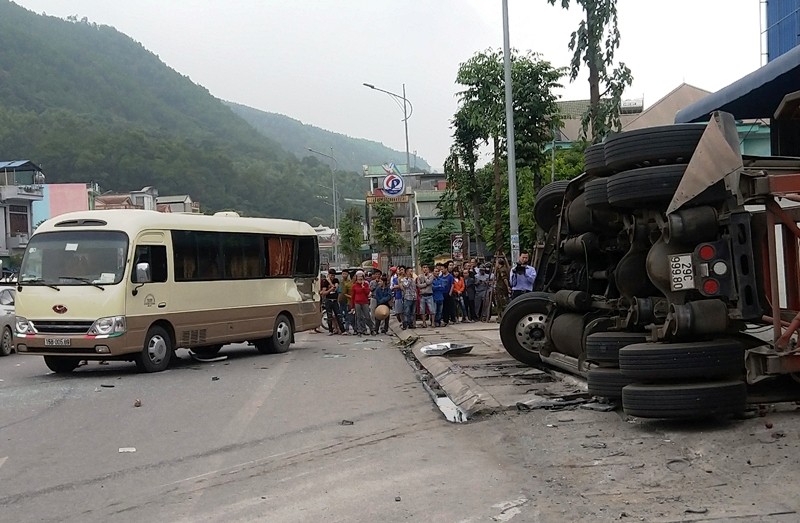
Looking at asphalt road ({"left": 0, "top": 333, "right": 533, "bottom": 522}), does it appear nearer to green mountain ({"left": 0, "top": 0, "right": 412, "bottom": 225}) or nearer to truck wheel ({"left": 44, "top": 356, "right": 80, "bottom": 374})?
truck wheel ({"left": 44, "top": 356, "right": 80, "bottom": 374})

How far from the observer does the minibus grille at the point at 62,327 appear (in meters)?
14.8

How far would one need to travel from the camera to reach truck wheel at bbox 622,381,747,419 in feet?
25.0

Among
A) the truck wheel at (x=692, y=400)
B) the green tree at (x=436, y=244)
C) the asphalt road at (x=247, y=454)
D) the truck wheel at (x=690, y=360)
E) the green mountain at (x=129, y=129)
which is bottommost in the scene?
the asphalt road at (x=247, y=454)

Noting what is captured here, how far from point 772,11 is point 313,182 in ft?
366

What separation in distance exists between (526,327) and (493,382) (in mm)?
Answer: 1461

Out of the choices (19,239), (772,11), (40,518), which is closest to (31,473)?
(40,518)

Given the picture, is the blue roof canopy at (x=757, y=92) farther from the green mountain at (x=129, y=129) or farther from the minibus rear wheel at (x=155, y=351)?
the green mountain at (x=129, y=129)

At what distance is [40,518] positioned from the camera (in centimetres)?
627

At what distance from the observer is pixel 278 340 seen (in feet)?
65.5

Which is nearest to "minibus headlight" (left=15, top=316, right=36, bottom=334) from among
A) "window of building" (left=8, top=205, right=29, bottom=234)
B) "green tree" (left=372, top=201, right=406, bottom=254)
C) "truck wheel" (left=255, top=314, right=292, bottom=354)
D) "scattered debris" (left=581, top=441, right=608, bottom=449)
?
"truck wheel" (left=255, top=314, right=292, bottom=354)

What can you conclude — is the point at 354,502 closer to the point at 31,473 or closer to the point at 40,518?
the point at 40,518

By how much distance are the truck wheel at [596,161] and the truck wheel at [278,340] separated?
37.5 ft

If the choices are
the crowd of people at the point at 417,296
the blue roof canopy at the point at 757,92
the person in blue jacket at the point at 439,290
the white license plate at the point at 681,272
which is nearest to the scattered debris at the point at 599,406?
the white license plate at the point at 681,272

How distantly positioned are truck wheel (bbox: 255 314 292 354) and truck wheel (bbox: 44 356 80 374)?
4538 millimetres
